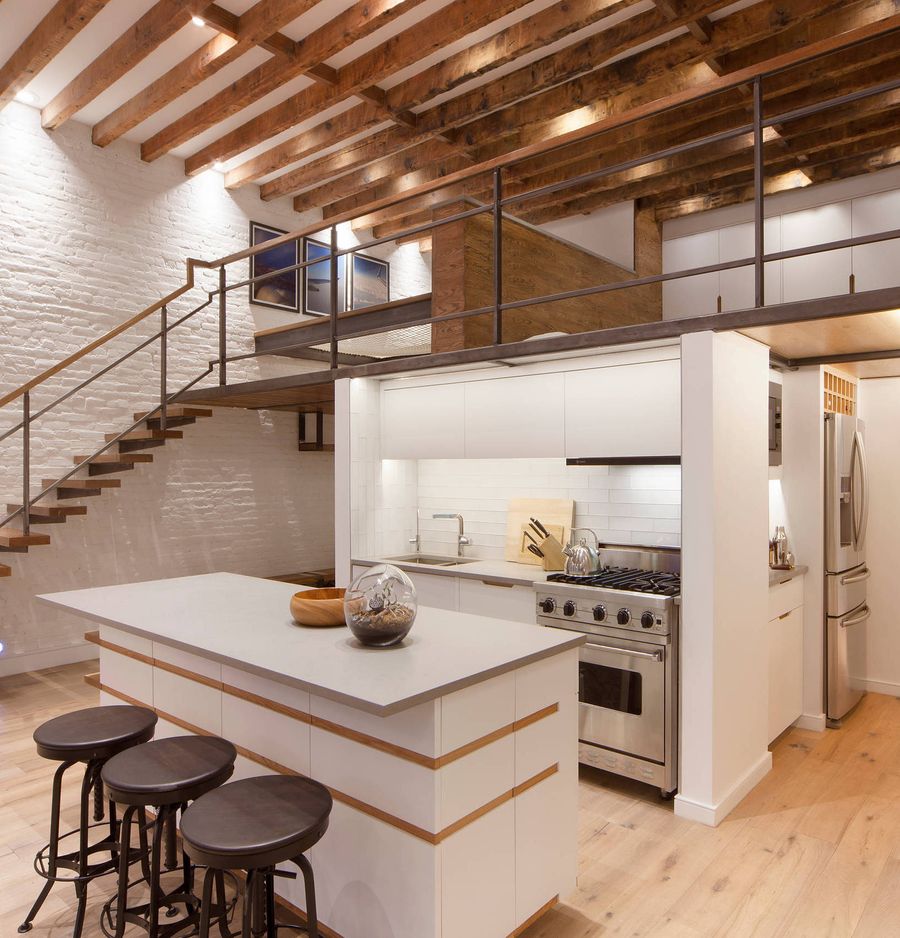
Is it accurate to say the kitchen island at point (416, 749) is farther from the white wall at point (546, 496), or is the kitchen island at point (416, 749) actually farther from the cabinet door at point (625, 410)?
the white wall at point (546, 496)

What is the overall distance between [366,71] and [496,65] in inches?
37.8

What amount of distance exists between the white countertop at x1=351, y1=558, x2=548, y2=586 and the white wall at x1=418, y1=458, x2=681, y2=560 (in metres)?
0.31

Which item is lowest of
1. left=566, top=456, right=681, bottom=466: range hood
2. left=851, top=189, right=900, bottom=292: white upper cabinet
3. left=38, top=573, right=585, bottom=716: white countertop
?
left=38, top=573, right=585, bottom=716: white countertop

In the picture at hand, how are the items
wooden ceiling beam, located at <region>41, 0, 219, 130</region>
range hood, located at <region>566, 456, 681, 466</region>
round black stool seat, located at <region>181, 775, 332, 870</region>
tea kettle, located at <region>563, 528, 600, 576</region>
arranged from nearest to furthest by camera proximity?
round black stool seat, located at <region>181, 775, 332, 870</region>
range hood, located at <region>566, 456, 681, 466</region>
tea kettle, located at <region>563, 528, 600, 576</region>
wooden ceiling beam, located at <region>41, 0, 219, 130</region>

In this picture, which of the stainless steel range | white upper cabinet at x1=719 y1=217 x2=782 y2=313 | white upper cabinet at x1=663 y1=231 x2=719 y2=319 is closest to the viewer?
the stainless steel range

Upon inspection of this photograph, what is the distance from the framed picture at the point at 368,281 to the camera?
8094mm

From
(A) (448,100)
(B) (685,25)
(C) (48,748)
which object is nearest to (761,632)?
(C) (48,748)

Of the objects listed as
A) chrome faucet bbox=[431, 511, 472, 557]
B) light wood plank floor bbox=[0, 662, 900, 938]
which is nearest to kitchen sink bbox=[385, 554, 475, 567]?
chrome faucet bbox=[431, 511, 472, 557]

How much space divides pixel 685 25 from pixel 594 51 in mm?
607

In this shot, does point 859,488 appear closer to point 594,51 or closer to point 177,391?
point 594,51

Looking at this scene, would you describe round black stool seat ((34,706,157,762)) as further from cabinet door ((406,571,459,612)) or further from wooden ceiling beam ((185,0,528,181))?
wooden ceiling beam ((185,0,528,181))

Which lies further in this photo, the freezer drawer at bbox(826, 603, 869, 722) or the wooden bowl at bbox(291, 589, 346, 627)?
the freezer drawer at bbox(826, 603, 869, 722)

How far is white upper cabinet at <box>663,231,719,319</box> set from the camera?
22.3ft

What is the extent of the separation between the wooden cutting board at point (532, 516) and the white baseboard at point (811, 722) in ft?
5.78
